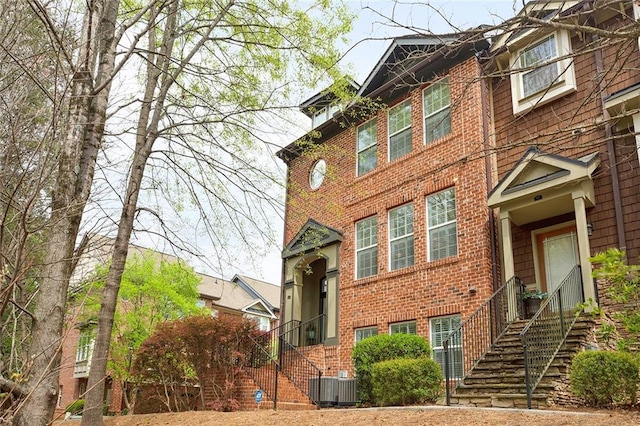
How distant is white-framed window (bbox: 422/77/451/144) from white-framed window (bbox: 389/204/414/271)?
1943 millimetres

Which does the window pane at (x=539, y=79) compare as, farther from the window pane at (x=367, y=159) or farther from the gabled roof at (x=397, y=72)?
the window pane at (x=367, y=159)

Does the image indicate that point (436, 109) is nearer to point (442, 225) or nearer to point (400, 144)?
point (400, 144)

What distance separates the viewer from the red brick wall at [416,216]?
11.7m

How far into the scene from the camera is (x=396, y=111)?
15.0 metres

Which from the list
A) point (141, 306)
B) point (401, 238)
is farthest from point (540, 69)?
point (141, 306)

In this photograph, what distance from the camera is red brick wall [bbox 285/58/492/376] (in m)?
11.7

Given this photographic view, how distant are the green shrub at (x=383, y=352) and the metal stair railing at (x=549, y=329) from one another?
8.41 feet

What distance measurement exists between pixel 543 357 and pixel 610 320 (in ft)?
5.89

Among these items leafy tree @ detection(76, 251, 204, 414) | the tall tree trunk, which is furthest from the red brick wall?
the tall tree trunk

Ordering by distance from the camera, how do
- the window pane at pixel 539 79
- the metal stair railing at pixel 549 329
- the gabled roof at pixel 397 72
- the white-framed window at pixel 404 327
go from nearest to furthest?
the metal stair railing at pixel 549 329 < the window pane at pixel 539 79 < the white-framed window at pixel 404 327 < the gabled roof at pixel 397 72

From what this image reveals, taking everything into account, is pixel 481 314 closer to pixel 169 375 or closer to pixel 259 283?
pixel 169 375

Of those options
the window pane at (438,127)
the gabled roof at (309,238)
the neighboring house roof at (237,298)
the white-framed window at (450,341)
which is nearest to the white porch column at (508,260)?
the white-framed window at (450,341)

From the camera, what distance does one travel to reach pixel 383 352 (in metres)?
10.9

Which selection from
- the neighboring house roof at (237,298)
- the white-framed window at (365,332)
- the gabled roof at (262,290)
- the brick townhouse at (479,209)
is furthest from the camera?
the gabled roof at (262,290)
